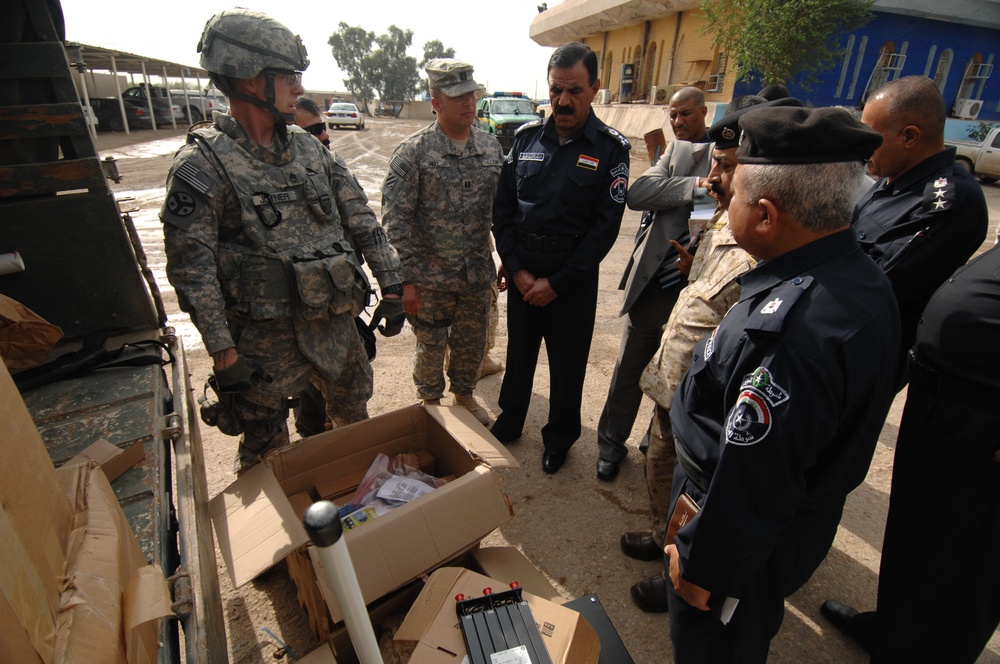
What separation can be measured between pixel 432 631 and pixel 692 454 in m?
0.86

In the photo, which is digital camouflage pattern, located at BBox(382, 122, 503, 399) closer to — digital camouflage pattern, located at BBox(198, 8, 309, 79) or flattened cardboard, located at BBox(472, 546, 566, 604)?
digital camouflage pattern, located at BBox(198, 8, 309, 79)

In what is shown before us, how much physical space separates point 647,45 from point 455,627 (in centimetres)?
2443

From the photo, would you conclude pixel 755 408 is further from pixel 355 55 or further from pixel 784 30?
pixel 355 55

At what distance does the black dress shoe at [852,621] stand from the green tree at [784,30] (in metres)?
17.0

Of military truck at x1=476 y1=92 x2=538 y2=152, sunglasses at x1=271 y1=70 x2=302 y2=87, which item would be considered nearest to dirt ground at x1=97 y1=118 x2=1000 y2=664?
sunglasses at x1=271 y1=70 x2=302 y2=87

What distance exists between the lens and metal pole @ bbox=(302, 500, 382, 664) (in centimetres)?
59

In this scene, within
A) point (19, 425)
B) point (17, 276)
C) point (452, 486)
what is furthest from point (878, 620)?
point (17, 276)

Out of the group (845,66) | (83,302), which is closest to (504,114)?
(845,66)

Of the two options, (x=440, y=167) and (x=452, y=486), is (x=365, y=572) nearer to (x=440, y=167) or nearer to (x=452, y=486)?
(x=452, y=486)

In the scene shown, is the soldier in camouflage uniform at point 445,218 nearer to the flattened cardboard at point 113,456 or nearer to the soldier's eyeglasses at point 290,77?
the soldier's eyeglasses at point 290,77

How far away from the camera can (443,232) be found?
297 centimetres

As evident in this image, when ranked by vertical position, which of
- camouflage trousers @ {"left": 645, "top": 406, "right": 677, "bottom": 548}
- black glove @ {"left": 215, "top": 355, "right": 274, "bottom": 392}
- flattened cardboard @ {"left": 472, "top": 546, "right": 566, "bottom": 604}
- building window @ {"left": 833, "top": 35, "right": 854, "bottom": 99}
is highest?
building window @ {"left": 833, "top": 35, "right": 854, "bottom": 99}

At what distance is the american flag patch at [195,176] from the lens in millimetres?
1833

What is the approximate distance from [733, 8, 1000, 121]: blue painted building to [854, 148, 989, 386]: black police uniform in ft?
57.5
